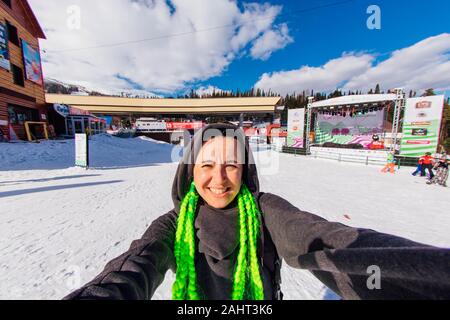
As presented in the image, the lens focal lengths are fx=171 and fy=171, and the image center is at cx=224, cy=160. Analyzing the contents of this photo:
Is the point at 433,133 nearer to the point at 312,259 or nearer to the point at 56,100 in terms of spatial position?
the point at 312,259

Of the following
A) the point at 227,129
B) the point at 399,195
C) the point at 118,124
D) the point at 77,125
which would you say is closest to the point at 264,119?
the point at 118,124

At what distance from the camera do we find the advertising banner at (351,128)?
1007 inches

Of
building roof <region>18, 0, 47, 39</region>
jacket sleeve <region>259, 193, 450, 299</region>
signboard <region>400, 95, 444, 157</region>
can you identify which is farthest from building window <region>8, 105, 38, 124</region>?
signboard <region>400, 95, 444, 157</region>

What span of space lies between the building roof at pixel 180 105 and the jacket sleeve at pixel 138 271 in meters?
42.9

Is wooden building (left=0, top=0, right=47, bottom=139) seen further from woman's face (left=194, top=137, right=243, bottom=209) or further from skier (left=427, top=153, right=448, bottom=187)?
skier (left=427, top=153, right=448, bottom=187)

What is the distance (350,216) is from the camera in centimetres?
445

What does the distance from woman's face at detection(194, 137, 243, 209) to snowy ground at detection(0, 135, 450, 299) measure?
5.63ft

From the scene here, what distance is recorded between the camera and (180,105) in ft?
138

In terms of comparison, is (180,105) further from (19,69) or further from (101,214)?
(101,214)

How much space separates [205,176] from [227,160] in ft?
0.75

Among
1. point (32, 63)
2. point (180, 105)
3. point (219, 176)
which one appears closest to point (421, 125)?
point (219, 176)

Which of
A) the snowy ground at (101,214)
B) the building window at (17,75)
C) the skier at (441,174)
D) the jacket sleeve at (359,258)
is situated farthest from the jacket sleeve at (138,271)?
the building window at (17,75)

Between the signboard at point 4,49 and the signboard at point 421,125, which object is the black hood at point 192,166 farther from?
the signboard at point 4,49

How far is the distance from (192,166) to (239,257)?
34.3 inches
